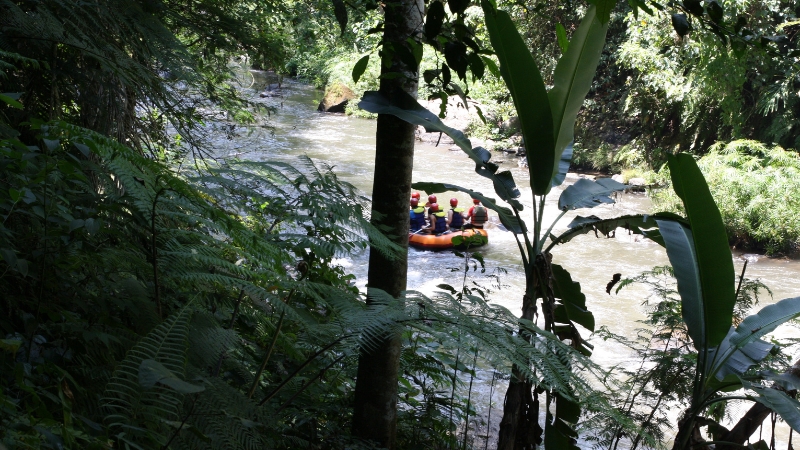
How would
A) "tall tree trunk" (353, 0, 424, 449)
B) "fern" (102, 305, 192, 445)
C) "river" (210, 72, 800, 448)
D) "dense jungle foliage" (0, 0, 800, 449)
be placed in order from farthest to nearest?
1. "river" (210, 72, 800, 448)
2. "tall tree trunk" (353, 0, 424, 449)
3. "dense jungle foliage" (0, 0, 800, 449)
4. "fern" (102, 305, 192, 445)

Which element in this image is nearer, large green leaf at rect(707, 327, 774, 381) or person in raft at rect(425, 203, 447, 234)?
large green leaf at rect(707, 327, 774, 381)

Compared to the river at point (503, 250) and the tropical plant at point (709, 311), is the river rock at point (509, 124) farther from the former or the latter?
the tropical plant at point (709, 311)

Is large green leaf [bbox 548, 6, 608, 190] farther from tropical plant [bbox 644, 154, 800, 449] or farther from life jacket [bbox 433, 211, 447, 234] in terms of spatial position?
life jacket [bbox 433, 211, 447, 234]

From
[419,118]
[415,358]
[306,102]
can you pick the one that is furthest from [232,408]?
[306,102]

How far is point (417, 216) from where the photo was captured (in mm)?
11172

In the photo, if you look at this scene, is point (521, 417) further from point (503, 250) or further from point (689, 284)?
point (503, 250)

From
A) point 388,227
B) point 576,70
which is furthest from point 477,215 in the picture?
point 388,227

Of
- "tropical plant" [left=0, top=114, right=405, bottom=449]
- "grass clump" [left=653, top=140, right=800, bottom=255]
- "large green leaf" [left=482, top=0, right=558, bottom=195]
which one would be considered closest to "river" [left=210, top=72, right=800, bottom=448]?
"grass clump" [left=653, top=140, right=800, bottom=255]

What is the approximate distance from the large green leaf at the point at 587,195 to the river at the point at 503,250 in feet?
5.70

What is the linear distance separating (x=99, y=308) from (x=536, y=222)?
1933mm

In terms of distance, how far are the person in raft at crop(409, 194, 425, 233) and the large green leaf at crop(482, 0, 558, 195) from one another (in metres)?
8.01

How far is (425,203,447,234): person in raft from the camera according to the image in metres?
11.1

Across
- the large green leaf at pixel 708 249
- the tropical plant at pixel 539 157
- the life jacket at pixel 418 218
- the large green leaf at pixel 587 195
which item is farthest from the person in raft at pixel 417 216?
the large green leaf at pixel 708 249

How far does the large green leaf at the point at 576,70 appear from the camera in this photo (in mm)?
3072
